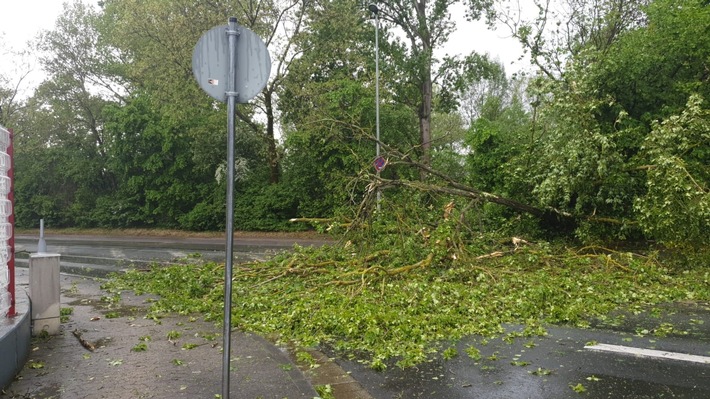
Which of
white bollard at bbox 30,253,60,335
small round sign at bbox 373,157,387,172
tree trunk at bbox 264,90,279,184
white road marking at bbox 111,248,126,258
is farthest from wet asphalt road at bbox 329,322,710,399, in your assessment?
tree trunk at bbox 264,90,279,184

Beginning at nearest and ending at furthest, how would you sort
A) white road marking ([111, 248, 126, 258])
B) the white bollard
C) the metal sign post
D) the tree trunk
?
the metal sign post, the white bollard, white road marking ([111, 248, 126, 258]), the tree trunk

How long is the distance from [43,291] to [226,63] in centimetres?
378

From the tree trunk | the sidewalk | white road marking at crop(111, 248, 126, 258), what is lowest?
the sidewalk

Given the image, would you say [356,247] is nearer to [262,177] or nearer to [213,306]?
[213,306]

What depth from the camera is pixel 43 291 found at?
617cm

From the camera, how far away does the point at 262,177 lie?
27453 mm

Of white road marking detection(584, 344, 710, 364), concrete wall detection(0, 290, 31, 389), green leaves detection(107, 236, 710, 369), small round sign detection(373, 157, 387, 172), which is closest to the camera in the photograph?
concrete wall detection(0, 290, 31, 389)

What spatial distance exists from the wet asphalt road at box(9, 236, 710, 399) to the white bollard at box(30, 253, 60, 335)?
3136 millimetres

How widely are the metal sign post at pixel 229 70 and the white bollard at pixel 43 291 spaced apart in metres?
3.24

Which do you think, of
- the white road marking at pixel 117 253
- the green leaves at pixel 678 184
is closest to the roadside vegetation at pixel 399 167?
the green leaves at pixel 678 184

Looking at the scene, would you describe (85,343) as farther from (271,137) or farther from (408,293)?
(271,137)

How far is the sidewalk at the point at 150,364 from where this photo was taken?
4555 millimetres

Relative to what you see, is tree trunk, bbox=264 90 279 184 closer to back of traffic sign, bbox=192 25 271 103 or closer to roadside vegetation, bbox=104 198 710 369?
roadside vegetation, bbox=104 198 710 369

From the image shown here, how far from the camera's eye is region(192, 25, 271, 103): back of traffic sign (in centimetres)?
405
